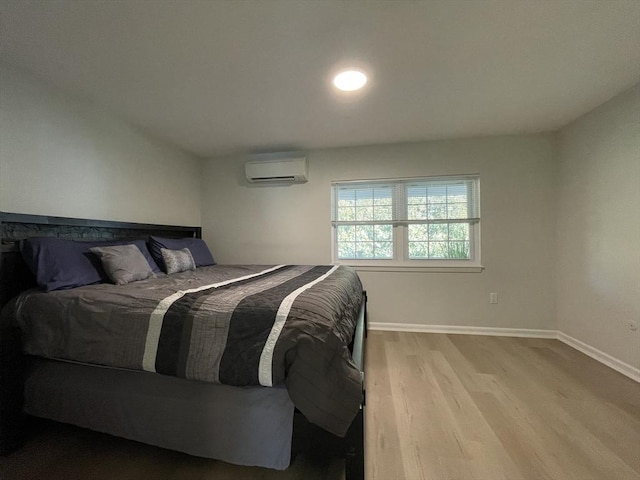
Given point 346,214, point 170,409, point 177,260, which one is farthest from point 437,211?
point 170,409

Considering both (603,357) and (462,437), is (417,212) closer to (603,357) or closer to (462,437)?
(603,357)

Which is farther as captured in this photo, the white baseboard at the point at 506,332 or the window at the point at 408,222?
the window at the point at 408,222

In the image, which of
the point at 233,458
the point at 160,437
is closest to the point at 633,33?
the point at 233,458

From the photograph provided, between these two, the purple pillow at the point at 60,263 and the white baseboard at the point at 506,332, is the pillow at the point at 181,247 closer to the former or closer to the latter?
the purple pillow at the point at 60,263

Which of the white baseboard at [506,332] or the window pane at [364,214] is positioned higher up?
the window pane at [364,214]

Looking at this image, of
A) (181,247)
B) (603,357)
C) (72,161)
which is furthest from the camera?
(181,247)

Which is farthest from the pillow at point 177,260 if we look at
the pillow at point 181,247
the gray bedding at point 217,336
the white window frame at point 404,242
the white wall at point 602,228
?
the white wall at point 602,228

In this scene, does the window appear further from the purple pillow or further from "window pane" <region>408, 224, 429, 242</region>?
the purple pillow

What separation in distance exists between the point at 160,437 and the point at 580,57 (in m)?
3.23

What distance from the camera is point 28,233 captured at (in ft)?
5.74

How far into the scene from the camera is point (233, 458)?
1165mm

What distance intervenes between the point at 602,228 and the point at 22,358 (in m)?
4.27

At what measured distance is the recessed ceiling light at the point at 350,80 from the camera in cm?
183

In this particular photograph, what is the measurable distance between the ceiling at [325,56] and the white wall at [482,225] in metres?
0.53
